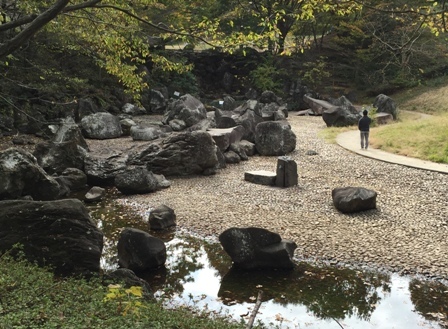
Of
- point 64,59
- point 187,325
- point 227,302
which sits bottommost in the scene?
point 227,302

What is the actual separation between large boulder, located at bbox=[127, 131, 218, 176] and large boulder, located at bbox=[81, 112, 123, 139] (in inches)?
286

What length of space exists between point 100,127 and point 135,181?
32.5 ft

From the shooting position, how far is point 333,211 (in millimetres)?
13102

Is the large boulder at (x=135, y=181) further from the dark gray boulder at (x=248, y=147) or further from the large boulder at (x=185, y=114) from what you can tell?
the large boulder at (x=185, y=114)

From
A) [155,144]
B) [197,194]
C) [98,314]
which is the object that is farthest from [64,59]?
[98,314]

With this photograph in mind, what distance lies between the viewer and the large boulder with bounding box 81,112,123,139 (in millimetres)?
23812

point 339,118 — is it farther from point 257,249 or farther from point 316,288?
point 316,288

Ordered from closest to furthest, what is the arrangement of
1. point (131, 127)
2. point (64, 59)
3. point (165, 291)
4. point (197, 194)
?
point (165, 291) → point (197, 194) → point (131, 127) → point (64, 59)

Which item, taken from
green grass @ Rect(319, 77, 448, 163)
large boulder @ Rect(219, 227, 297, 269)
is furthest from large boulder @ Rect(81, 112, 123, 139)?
large boulder @ Rect(219, 227, 297, 269)

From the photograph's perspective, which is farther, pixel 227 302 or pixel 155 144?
pixel 155 144

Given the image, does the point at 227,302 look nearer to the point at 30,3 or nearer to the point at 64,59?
the point at 30,3

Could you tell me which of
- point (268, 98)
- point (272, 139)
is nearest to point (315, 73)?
point (268, 98)

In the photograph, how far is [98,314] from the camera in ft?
20.2

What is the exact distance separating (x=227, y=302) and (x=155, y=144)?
33.4 ft
